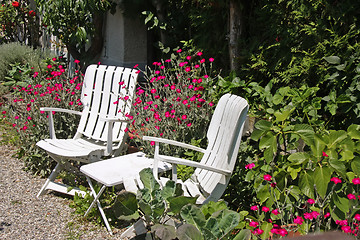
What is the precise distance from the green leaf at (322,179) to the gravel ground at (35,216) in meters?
1.74

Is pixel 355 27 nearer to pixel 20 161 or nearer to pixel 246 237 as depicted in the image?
pixel 246 237

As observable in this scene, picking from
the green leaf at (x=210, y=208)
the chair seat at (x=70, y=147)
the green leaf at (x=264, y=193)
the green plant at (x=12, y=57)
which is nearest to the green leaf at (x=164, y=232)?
the green leaf at (x=210, y=208)

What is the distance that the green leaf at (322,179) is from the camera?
237 cm

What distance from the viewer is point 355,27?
3004 mm

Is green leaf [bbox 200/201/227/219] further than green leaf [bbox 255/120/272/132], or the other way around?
green leaf [bbox 255/120/272/132]

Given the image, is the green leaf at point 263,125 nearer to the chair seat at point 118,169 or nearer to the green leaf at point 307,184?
the green leaf at point 307,184

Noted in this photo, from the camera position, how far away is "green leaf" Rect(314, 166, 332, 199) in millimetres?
2365

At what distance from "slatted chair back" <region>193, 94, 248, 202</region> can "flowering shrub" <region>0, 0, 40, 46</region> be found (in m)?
7.82

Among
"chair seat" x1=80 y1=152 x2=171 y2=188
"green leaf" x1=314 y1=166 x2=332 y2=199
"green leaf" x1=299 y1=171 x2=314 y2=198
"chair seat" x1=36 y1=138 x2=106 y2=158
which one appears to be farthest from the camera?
"chair seat" x1=36 y1=138 x2=106 y2=158

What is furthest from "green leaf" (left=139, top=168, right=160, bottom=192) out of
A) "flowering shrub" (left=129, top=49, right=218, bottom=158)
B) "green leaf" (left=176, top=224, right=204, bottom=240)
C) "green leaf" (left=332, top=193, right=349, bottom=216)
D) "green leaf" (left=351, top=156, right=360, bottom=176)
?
"green leaf" (left=351, top=156, right=360, bottom=176)

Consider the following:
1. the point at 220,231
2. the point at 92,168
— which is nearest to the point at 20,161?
the point at 92,168

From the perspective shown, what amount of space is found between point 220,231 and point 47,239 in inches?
66.4

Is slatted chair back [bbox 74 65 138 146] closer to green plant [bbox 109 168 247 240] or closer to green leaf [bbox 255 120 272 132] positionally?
green plant [bbox 109 168 247 240]

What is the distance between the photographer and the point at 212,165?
320cm
